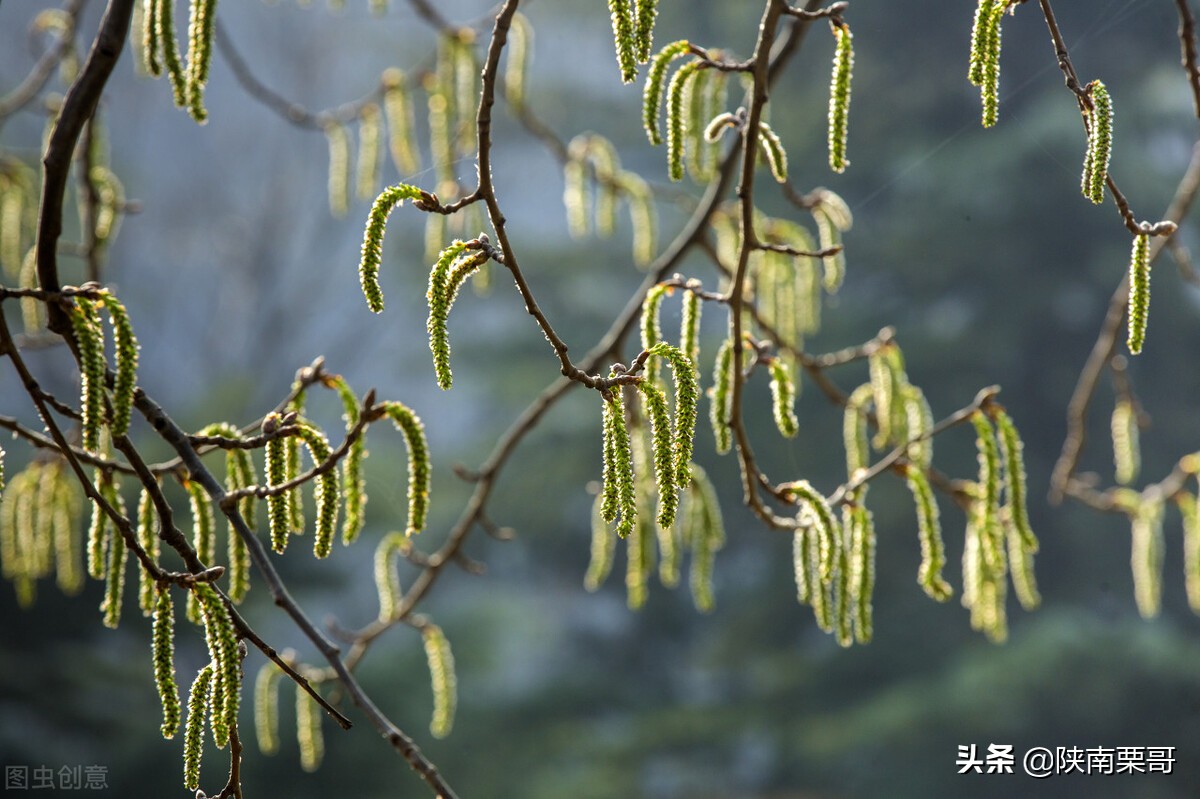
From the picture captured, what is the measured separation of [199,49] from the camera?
2.59ft

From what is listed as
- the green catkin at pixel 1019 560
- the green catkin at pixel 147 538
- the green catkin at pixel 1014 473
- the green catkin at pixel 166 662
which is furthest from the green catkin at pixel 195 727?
the green catkin at pixel 1019 560

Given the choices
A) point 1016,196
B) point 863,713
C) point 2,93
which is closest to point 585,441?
point 863,713

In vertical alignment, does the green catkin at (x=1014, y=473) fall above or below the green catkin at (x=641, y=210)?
below

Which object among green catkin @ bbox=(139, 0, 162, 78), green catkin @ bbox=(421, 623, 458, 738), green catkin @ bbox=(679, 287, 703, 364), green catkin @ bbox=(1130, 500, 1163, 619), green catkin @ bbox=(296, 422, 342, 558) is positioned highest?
green catkin @ bbox=(139, 0, 162, 78)

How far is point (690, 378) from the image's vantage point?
62 centimetres

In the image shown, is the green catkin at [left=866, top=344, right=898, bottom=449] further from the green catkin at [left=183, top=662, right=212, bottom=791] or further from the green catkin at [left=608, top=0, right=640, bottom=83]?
the green catkin at [left=183, top=662, right=212, bottom=791]

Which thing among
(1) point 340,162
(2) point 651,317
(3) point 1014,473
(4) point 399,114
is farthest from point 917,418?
(1) point 340,162

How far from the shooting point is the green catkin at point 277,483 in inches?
26.5

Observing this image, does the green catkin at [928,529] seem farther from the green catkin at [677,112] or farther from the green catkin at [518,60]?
the green catkin at [518,60]

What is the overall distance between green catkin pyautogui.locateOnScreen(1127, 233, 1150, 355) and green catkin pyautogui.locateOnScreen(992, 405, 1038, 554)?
0.58ft

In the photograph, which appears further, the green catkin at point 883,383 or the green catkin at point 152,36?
the green catkin at point 883,383

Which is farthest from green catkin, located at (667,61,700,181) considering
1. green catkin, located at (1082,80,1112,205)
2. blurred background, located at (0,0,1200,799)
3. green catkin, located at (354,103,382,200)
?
blurred background, located at (0,0,1200,799)

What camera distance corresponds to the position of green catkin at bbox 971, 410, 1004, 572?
955 mm

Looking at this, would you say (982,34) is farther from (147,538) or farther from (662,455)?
(147,538)
